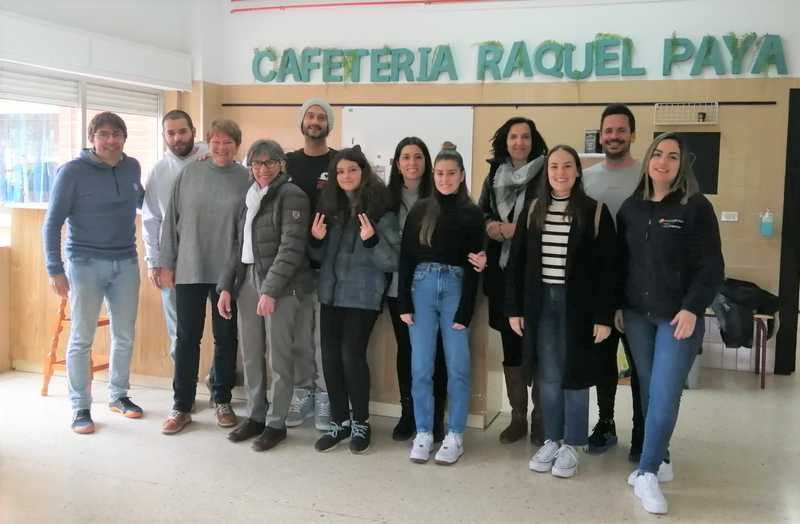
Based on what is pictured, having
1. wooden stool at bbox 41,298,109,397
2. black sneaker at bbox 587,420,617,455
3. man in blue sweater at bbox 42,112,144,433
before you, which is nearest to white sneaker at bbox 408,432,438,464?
black sneaker at bbox 587,420,617,455

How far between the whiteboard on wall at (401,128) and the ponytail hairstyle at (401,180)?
2.67 metres

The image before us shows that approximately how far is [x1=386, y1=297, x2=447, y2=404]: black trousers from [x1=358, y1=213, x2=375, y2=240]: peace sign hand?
40 cm

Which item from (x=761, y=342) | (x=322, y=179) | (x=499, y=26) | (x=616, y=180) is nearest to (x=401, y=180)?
(x=322, y=179)

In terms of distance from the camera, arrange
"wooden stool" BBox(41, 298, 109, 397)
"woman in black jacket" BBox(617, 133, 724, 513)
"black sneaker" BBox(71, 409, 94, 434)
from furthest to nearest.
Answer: "wooden stool" BBox(41, 298, 109, 397)
"black sneaker" BBox(71, 409, 94, 434)
"woman in black jacket" BBox(617, 133, 724, 513)

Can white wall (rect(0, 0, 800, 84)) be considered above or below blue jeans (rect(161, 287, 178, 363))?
above

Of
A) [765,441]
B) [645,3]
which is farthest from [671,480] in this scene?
[645,3]

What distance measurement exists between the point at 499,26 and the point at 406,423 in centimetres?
369

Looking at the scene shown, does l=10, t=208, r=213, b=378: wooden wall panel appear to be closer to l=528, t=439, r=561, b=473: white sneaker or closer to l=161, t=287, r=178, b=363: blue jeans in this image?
l=161, t=287, r=178, b=363: blue jeans

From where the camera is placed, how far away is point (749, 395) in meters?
4.81

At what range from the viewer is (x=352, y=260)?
3.49 meters

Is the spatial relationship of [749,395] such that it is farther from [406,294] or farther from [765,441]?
[406,294]

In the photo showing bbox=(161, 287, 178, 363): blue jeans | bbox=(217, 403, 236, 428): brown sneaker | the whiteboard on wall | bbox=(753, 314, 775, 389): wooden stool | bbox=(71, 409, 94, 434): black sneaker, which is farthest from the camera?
the whiteboard on wall

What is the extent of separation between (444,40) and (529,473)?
405cm

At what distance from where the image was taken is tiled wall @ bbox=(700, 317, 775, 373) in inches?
217
